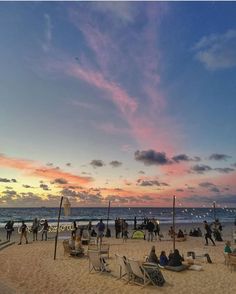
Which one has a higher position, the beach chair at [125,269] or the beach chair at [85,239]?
the beach chair at [85,239]

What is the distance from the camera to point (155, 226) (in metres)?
26.9

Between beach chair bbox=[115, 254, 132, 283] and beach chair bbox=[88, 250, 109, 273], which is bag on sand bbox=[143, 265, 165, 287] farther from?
beach chair bbox=[88, 250, 109, 273]

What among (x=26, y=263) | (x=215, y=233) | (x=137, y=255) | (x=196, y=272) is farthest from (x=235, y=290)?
(x=215, y=233)

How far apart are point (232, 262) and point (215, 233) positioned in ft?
38.4

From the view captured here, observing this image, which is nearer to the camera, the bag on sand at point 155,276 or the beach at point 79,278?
the beach at point 79,278

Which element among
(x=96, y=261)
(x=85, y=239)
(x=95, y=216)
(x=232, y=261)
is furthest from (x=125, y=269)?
(x=95, y=216)

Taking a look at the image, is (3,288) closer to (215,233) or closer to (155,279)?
(155,279)

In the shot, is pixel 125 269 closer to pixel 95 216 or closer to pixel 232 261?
pixel 232 261

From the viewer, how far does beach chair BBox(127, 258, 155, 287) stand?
12.2 m

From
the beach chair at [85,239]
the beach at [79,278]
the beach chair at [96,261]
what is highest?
the beach chair at [85,239]

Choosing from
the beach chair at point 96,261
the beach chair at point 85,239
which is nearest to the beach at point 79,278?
the beach chair at point 96,261

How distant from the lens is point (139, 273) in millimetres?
12320

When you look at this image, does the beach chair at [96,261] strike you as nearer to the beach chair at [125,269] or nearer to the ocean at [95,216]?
the beach chair at [125,269]

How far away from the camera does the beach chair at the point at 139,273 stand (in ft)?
39.9
